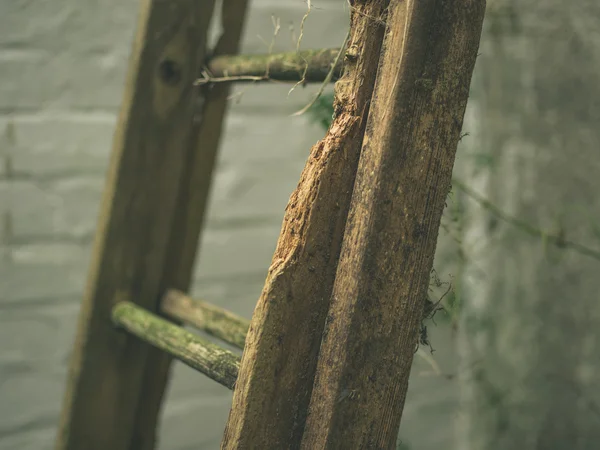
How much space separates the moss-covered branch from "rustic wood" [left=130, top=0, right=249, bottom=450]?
0.05 m

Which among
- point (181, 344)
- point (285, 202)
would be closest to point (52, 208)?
point (285, 202)

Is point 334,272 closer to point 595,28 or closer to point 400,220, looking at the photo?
point 400,220

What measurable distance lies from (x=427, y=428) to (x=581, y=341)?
1.40 feet

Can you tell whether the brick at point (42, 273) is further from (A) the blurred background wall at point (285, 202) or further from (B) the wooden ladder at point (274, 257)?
(B) the wooden ladder at point (274, 257)

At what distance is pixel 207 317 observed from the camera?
28.3 inches

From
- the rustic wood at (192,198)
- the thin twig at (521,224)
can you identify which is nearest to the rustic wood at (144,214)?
the rustic wood at (192,198)

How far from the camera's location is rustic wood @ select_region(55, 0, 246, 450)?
2.59 ft

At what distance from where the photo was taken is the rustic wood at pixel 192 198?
2.70 feet

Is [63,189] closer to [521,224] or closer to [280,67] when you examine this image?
[280,67]

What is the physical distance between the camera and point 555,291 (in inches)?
58.7

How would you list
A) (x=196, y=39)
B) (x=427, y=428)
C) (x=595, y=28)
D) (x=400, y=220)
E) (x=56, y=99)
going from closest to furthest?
1. (x=400, y=220)
2. (x=196, y=39)
3. (x=56, y=99)
4. (x=595, y=28)
5. (x=427, y=428)

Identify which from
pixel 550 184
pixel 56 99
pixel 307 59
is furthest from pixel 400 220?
pixel 550 184

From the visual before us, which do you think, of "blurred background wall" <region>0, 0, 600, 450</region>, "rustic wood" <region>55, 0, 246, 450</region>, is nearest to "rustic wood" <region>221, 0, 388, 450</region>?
"rustic wood" <region>55, 0, 246, 450</region>

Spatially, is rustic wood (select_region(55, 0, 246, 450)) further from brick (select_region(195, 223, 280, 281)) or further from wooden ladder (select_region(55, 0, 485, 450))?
brick (select_region(195, 223, 280, 281))
